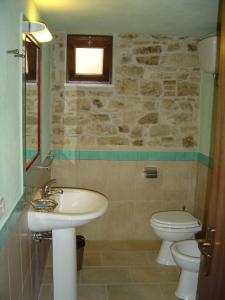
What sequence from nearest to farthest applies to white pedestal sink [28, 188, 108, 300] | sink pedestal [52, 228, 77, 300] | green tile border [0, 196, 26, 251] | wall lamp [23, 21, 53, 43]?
green tile border [0, 196, 26, 251] < wall lamp [23, 21, 53, 43] < white pedestal sink [28, 188, 108, 300] < sink pedestal [52, 228, 77, 300]

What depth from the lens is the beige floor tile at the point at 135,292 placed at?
2.72 metres

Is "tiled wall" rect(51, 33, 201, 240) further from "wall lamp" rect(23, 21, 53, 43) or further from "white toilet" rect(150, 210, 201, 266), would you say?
"wall lamp" rect(23, 21, 53, 43)

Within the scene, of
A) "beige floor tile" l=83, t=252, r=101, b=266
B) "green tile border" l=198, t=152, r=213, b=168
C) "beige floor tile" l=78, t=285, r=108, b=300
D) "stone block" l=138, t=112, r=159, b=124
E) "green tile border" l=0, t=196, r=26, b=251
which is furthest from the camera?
"stone block" l=138, t=112, r=159, b=124

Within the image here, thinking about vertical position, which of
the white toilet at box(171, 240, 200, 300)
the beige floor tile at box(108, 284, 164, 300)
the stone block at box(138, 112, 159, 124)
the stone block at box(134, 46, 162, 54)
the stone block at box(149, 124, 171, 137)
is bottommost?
the beige floor tile at box(108, 284, 164, 300)

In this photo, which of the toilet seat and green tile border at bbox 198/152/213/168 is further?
green tile border at bbox 198/152/213/168

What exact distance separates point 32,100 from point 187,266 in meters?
1.74

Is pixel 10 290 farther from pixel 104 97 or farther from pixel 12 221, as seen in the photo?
pixel 104 97

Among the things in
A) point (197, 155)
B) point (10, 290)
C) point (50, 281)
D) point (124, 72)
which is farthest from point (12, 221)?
point (197, 155)

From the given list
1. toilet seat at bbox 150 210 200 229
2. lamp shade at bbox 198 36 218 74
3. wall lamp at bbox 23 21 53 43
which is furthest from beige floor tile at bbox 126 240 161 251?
wall lamp at bbox 23 21 53 43

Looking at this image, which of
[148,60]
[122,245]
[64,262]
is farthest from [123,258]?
[148,60]

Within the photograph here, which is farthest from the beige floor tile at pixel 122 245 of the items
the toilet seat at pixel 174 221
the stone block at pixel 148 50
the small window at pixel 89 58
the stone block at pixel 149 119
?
the stone block at pixel 148 50

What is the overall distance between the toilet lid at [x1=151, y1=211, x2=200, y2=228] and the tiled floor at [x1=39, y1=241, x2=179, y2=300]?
0.46 meters

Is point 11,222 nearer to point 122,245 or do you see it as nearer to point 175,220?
point 175,220

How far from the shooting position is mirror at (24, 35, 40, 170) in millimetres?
2207
